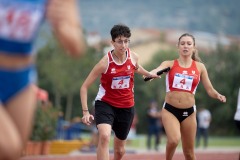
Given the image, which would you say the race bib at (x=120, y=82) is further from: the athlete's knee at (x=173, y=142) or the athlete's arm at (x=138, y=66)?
the athlete's knee at (x=173, y=142)

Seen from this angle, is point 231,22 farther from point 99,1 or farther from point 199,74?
point 199,74

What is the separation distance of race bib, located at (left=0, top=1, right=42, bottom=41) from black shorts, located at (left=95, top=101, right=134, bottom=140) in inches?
220

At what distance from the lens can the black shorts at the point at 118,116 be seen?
34.8 ft

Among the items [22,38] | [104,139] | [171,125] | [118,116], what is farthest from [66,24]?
[171,125]

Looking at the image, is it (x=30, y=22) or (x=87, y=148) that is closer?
(x=30, y=22)

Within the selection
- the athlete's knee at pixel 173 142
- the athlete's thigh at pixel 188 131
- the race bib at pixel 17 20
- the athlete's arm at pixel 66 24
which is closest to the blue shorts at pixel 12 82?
the race bib at pixel 17 20

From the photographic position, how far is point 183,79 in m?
11.1

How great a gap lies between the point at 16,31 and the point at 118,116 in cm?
598

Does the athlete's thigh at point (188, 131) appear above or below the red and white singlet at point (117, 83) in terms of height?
below

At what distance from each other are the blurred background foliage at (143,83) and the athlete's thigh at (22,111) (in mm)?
55802

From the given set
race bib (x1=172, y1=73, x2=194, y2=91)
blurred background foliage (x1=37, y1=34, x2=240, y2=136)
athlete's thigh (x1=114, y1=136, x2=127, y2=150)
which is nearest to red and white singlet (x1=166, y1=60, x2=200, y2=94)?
race bib (x1=172, y1=73, x2=194, y2=91)

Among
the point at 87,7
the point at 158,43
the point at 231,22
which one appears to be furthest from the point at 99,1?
the point at 158,43

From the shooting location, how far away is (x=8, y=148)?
470 centimetres

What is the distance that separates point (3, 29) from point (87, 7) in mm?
124246
